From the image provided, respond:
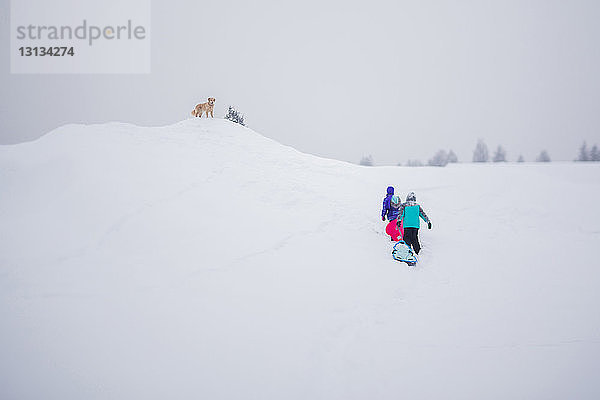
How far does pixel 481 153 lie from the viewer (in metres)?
65.6

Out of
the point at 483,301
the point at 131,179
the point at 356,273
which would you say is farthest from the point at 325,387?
the point at 131,179

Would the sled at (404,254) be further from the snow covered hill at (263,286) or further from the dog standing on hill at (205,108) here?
the dog standing on hill at (205,108)

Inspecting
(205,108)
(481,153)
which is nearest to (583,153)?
(481,153)

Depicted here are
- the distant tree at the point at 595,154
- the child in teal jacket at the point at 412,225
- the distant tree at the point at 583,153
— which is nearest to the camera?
the child in teal jacket at the point at 412,225

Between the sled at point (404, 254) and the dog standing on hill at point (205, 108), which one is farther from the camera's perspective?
the dog standing on hill at point (205, 108)

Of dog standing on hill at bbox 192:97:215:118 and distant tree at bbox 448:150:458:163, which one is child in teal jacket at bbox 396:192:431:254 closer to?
dog standing on hill at bbox 192:97:215:118

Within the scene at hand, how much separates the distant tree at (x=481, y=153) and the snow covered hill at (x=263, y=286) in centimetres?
5948

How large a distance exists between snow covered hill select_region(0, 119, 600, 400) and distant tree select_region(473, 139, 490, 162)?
5948 centimetres

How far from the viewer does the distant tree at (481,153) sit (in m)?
65.2

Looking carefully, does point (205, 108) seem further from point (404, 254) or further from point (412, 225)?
point (404, 254)

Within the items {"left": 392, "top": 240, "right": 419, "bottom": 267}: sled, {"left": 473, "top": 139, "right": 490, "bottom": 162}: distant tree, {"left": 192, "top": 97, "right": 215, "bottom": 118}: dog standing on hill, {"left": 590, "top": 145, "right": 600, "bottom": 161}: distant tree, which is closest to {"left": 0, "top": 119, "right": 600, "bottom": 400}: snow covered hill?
{"left": 392, "top": 240, "right": 419, "bottom": 267}: sled

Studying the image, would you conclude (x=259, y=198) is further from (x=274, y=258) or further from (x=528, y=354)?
(x=528, y=354)

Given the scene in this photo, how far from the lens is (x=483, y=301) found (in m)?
7.03

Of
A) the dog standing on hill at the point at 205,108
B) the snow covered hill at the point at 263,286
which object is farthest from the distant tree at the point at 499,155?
the dog standing on hill at the point at 205,108
